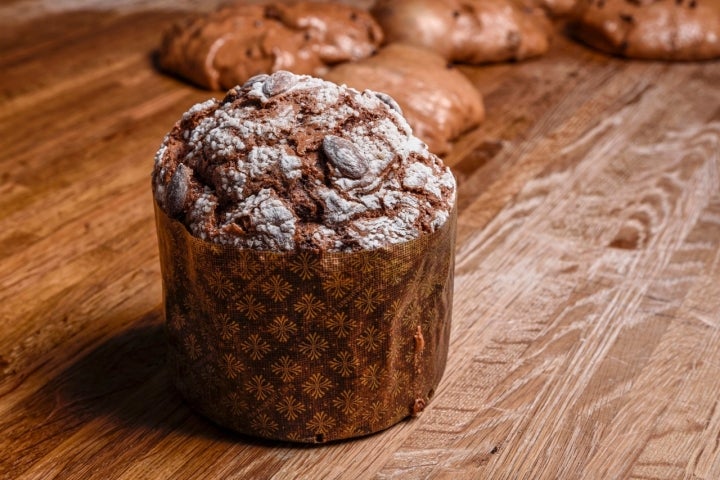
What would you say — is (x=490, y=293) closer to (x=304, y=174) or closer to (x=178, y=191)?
(x=304, y=174)

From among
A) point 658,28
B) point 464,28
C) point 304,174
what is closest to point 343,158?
point 304,174

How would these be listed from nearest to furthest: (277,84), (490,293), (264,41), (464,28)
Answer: (277,84) → (490,293) → (264,41) → (464,28)

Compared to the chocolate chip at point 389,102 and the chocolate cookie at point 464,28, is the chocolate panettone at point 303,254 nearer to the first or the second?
the chocolate chip at point 389,102

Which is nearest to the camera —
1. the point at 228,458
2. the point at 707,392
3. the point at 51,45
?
the point at 228,458

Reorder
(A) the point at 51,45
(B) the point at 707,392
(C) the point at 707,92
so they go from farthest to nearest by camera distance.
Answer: (A) the point at 51,45
(C) the point at 707,92
(B) the point at 707,392

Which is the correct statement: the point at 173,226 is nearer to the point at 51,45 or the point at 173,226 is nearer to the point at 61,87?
the point at 61,87

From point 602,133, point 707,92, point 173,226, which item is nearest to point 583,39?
point 707,92
